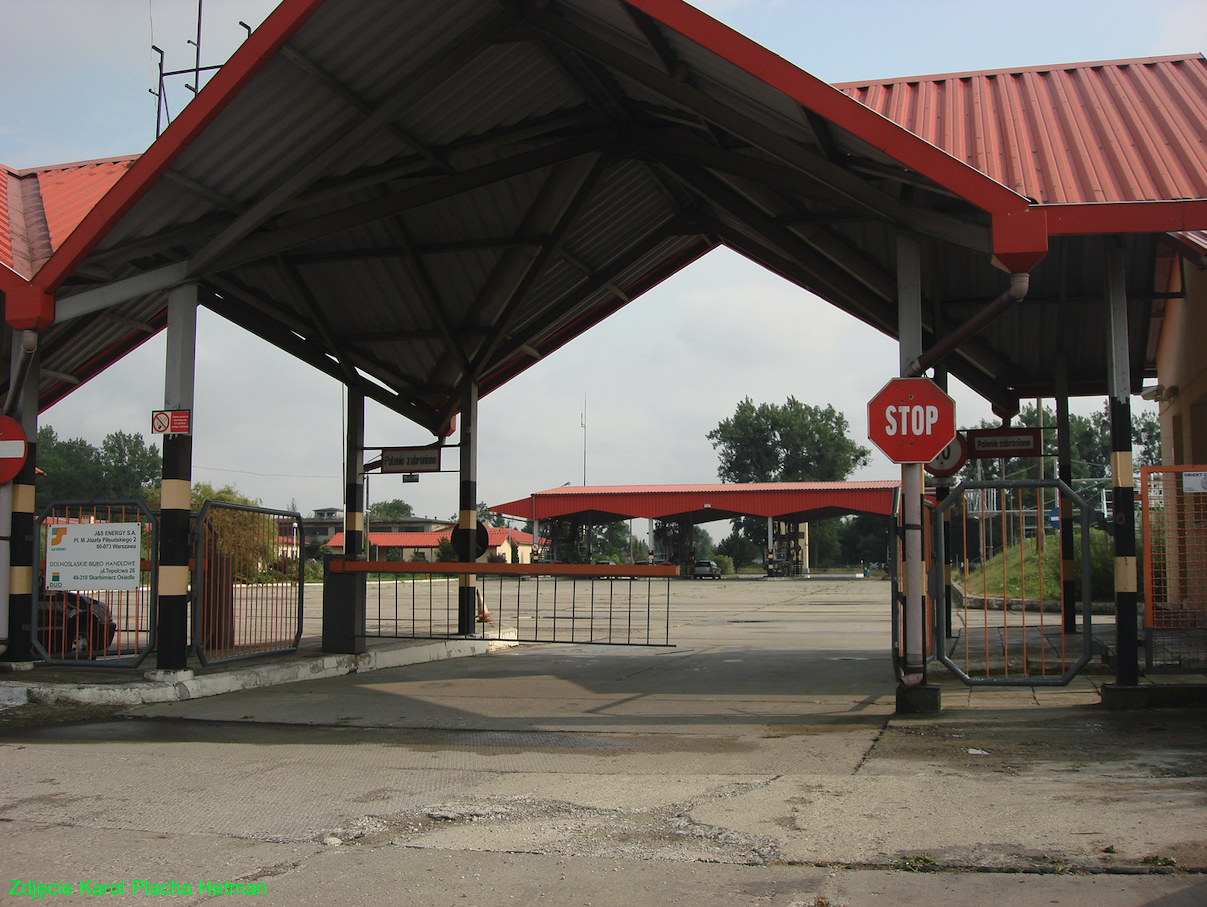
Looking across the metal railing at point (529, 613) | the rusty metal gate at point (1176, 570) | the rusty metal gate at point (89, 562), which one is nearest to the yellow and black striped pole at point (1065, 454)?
the rusty metal gate at point (1176, 570)

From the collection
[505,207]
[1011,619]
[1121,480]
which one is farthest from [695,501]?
[1121,480]

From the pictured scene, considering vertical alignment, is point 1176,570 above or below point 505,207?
below

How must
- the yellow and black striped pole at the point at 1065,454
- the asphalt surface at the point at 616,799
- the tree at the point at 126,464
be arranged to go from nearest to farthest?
the asphalt surface at the point at 616,799, the yellow and black striped pole at the point at 1065,454, the tree at the point at 126,464

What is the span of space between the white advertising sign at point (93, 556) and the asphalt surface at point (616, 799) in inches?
62.2

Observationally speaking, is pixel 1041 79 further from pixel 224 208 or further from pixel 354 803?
pixel 354 803

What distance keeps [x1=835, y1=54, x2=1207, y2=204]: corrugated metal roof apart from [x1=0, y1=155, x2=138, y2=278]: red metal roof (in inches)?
368

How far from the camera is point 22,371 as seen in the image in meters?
10.5

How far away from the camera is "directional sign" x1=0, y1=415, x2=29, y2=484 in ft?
35.2

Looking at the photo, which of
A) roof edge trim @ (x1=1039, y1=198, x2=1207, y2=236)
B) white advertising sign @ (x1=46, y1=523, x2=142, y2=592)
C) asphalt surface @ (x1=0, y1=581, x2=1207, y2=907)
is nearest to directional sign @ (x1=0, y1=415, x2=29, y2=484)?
white advertising sign @ (x1=46, y1=523, x2=142, y2=592)

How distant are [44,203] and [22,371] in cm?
362

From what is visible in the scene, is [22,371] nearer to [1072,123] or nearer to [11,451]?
[11,451]

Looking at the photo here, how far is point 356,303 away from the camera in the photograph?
15570mm

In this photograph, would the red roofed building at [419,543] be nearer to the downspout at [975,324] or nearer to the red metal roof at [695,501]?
the red metal roof at [695,501]

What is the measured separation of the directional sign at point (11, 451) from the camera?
35.2ft
